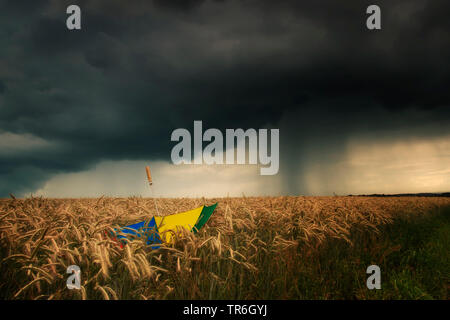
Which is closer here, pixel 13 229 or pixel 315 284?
pixel 13 229

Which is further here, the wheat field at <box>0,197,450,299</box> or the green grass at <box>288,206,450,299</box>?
the green grass at <box>288,206,450,299</box>

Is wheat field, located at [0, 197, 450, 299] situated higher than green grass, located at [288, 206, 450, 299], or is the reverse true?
wheat field, located at [0, 197, 450, 299]

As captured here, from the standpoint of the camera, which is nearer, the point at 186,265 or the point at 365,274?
the point at 186,265

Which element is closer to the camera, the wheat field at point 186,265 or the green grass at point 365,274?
the wheat field at point 186,265

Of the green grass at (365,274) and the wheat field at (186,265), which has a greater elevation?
the wheat field at (186,265)

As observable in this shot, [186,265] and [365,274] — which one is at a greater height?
[186,265]

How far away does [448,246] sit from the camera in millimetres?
7824
